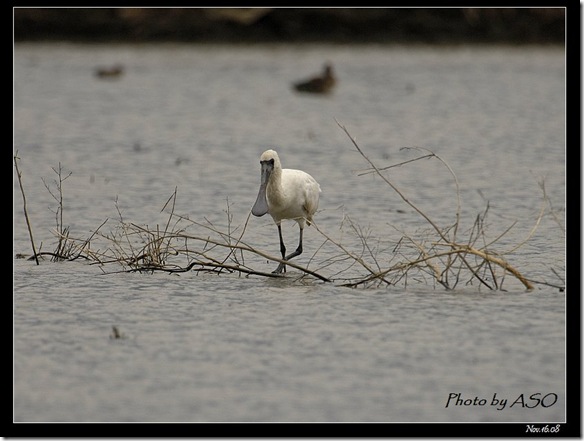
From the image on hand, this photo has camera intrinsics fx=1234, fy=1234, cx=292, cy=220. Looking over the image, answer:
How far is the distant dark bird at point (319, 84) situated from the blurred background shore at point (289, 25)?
7.77 meters

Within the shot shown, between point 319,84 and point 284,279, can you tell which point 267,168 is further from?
point 319,84

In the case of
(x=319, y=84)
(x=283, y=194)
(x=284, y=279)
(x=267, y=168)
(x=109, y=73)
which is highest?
(x=109, y=73)

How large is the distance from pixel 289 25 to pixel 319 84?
861 cm

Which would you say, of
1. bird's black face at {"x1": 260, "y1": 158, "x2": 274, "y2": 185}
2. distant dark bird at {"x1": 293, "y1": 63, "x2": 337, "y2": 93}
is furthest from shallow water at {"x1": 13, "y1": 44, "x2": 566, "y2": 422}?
bird's black face at {"x1": 260, "y1": 158, "x2": 274, "y2": 185}

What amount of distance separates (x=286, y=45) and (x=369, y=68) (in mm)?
4672

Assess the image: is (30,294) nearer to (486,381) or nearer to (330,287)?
(330,287)

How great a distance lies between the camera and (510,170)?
15.1 m

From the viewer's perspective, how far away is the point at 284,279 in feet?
30.9

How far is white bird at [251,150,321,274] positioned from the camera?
9.44 meters

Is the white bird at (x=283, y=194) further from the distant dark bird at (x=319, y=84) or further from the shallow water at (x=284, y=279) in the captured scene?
the distant dark bird at (x=319, y=84)

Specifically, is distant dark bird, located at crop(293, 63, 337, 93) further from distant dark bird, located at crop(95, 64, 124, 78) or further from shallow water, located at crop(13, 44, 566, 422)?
distant dark bird, located at crop(95, 64, 124, 78)

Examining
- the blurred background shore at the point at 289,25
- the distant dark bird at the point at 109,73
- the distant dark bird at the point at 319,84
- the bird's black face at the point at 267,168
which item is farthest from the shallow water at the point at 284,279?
the blurred background shore at the point at 289,25

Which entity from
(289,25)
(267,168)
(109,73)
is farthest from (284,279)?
(289,25)

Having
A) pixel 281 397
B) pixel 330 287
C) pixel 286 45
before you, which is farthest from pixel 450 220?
pixel 286 45
